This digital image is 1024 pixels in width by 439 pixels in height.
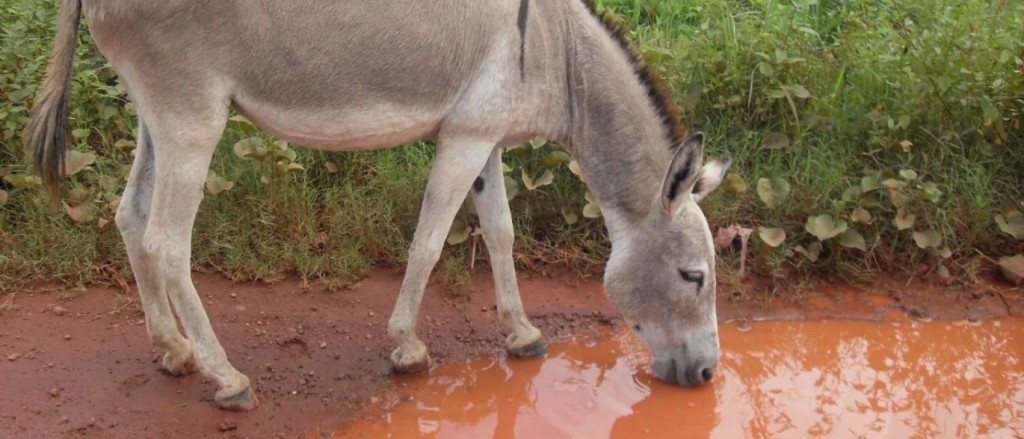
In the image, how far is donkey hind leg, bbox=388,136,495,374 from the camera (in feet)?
12.7

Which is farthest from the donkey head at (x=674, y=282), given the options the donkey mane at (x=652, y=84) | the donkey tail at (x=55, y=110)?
the donkey tail at (x=55, y=110)

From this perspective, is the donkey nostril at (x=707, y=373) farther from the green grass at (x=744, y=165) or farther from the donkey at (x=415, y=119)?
the green grass at (x=744, y=165)

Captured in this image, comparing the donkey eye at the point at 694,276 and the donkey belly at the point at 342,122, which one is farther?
the donkey eye at the point at 694,276

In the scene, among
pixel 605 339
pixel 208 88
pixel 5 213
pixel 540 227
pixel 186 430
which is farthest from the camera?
pixel 540 227

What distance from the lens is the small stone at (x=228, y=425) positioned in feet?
12.4

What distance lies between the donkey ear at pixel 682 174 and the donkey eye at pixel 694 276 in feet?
0.88

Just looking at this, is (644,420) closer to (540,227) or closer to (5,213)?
(540,227)

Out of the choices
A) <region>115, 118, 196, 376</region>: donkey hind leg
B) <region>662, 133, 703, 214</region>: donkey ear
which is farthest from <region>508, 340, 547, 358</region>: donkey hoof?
<region>115, 118, 196, 376</region>: donkey hind leg

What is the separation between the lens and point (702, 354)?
13.3 ft

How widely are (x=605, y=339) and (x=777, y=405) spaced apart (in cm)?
91

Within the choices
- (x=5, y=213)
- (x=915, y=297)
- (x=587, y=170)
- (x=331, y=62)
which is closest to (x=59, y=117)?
(x=331, y=62)

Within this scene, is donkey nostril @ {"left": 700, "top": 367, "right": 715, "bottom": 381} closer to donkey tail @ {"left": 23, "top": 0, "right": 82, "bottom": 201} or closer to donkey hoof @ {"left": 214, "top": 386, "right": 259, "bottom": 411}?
donkey hoof @ {"left": 214, "top": 386, "right": 259, "bottom": 411}

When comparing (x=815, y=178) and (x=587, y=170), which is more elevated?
(x=587, y=170)

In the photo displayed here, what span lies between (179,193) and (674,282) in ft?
6.56
